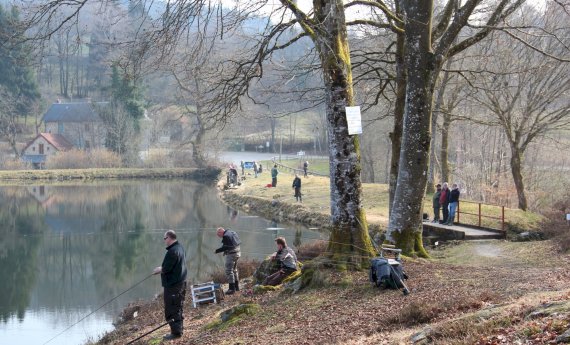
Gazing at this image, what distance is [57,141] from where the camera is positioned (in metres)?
79.4

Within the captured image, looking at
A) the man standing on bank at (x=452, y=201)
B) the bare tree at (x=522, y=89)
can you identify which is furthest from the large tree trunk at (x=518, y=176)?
the man standing on bank at (x=452, y=201)

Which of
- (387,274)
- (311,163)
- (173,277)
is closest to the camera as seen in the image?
(387,274)

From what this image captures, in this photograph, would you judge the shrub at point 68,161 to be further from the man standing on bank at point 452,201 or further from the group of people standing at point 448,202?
the man standing on bank at point 452,201

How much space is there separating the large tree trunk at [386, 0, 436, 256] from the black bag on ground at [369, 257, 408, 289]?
291 centimetres

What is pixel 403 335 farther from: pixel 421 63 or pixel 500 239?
pixel 500 239

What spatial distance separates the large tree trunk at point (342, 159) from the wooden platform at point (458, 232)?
30.9ft

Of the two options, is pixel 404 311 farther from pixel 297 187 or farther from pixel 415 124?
pixel 297 187

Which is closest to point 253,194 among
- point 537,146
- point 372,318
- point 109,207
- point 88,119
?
point 109,207

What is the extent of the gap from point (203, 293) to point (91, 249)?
1532 centimetres

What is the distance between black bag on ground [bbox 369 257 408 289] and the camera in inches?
375

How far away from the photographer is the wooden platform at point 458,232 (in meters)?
19.2

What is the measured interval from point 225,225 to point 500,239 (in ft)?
52.6

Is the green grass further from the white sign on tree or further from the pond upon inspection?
the white sign on tree

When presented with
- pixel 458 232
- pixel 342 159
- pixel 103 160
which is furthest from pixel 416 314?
pixel 103 160
